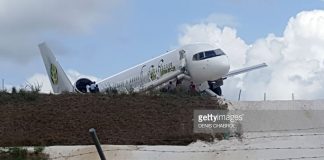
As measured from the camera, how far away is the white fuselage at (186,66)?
96.9ft

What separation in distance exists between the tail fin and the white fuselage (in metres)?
6.75

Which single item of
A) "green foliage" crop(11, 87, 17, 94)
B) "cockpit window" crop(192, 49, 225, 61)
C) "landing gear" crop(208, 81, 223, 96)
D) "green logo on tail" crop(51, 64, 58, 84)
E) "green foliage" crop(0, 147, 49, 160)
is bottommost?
"green foliage" crop(0, 147, 49, 160)

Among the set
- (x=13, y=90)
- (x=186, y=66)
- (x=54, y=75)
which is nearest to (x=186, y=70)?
(x=186, y=66)

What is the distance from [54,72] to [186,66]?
508 inches

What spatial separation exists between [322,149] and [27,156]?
318 inches

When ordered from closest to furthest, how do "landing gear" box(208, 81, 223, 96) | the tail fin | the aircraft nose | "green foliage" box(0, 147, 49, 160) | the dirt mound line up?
1. "green foliage" box(0, 147, 49, 160)
2. the dirt mound
3. the aircraft nose
4. "landing gear" box(208, 81, 223, 96)
5. the tail fin

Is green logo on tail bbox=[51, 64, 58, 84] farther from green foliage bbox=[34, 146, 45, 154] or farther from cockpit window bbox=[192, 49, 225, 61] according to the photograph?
green foliage bbox=[34, 146, 45, 154]

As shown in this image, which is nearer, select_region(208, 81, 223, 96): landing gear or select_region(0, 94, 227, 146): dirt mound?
select_region(0, 94, 227, 146): dirt mound

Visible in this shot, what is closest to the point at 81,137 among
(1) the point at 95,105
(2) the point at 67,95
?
(1) the point at 95,105

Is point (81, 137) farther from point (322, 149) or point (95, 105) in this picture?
point (322, 149)

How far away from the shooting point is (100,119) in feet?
69.3

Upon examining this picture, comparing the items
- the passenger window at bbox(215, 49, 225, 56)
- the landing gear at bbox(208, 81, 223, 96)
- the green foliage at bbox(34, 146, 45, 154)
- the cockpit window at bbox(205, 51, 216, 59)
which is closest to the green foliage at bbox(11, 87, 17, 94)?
the green foliage at bbox(34, 146, 45, 154)

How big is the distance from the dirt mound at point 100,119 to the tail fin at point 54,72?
1456cm

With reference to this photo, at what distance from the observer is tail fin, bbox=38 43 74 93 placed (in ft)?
128
